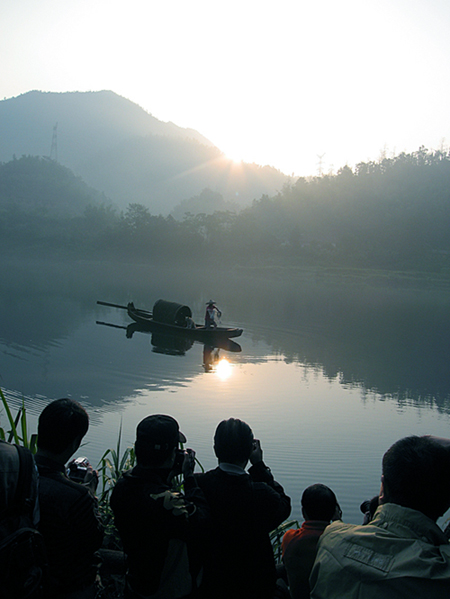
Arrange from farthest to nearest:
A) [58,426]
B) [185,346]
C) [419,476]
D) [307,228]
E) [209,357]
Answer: [307,228], [185,346], [209,357], [58,426], [419,476]

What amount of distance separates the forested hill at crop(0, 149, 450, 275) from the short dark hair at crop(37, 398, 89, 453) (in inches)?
2388

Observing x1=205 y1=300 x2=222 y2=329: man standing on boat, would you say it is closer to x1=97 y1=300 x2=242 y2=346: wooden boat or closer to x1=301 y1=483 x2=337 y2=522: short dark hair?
x1=97 y1=300 x2=242 y2=346: wooden boat

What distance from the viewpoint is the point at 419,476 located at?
1580 millimetres

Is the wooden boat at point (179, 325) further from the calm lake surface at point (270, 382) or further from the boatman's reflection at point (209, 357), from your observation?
the calm lake surface at point (270, 382)

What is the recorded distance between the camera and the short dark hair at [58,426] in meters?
2.13

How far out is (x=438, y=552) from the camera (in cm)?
139

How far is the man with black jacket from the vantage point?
2170mm

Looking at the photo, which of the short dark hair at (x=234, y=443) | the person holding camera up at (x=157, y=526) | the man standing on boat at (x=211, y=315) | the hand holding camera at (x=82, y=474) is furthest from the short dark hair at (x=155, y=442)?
the man standing on boat at (x=211, y=315)

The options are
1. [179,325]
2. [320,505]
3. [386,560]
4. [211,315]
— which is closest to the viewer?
[386,560]

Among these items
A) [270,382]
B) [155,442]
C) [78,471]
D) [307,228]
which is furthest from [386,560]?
[307,228]

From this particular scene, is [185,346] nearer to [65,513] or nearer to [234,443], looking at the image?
[234,443]

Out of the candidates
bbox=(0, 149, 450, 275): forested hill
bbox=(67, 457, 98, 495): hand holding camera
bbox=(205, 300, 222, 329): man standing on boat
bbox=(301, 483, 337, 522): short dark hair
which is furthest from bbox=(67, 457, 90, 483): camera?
bbox=(0, 149, 450, 275): forested hill

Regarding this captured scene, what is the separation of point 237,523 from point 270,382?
32.5 feet

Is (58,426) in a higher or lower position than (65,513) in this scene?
higher
